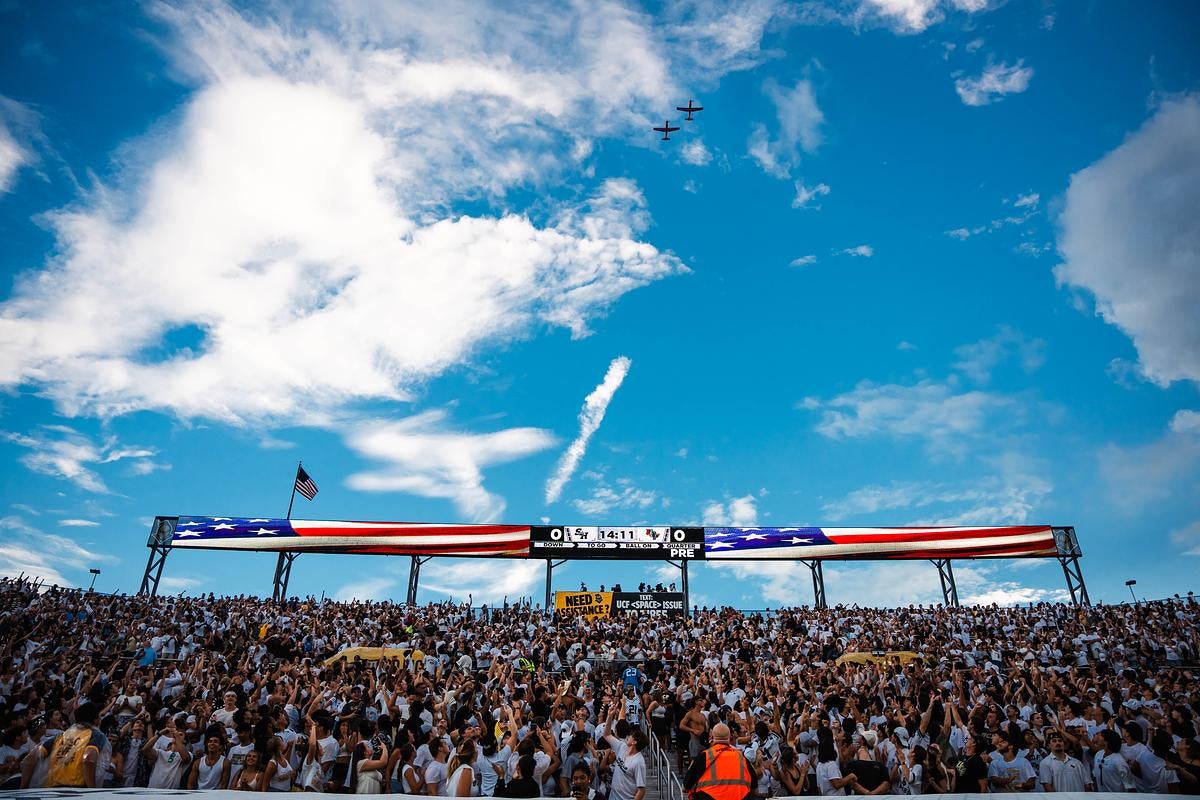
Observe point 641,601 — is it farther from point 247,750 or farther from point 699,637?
point 247,750

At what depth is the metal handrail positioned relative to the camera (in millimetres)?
11266

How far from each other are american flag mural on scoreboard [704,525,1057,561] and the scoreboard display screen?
1.52 m

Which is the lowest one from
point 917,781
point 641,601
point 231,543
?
point 917,781

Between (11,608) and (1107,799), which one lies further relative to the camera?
(11,608)

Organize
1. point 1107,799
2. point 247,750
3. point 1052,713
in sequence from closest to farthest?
point 1107,799 < point 247,750 < point 1052,713

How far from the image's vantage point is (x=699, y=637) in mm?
27562

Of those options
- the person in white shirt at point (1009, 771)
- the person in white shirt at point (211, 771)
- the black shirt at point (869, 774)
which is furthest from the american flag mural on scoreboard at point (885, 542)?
the person in white shirt at point (211, 771)

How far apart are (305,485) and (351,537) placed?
6.69 m

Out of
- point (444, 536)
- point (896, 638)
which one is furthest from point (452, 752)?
point (444, 536)

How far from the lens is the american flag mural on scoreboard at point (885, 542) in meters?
38.7

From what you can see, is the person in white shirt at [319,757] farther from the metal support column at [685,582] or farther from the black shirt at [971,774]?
the metal support column at [685,582]

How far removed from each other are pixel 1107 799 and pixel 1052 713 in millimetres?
9423

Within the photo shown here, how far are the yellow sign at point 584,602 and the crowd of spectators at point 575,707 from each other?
24.5 feet

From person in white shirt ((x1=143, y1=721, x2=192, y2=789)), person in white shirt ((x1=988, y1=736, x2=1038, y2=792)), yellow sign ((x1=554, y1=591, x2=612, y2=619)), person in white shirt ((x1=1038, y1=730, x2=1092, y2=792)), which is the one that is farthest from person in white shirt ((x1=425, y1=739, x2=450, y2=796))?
yellow sign ((x1=554, y1=591, x2=612, y2=619))
